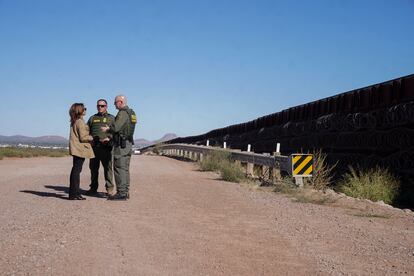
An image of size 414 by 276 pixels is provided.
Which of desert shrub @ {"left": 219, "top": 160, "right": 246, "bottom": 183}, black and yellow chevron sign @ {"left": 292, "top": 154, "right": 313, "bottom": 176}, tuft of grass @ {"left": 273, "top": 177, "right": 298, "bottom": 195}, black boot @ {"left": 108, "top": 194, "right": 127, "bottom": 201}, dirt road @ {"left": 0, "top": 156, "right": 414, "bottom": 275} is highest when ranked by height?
black and yellow chevron sign @ {"left": 292, "top": 154, "right": 313, "bottom": 176}

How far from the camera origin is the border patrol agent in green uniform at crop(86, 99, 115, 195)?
10.2 meters

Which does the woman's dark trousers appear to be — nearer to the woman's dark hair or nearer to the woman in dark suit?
the woman in dark suit

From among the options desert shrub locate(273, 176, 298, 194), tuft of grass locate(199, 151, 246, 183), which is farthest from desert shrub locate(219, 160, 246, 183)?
desert shrub locate(273, 176, 298, 194)

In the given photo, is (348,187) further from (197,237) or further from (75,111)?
(197,237)

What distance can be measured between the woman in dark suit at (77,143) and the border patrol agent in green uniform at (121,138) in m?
0.39

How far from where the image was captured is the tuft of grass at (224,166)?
1479cm

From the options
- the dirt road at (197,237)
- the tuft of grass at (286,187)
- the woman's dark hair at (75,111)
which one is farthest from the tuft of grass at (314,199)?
the woman's dark hair at (75,111)

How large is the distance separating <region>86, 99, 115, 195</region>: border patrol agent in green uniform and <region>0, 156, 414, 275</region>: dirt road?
0.54 meters

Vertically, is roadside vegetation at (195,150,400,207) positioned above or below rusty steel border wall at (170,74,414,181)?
below

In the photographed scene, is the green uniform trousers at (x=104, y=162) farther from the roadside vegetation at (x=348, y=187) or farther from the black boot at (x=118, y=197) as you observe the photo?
the roadside vegetation at (x=348, y=187)

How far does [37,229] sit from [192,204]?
3498 mm

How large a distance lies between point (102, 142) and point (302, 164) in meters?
4.80

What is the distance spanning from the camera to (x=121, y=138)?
976cm

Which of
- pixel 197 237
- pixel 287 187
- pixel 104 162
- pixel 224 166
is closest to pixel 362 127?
pixel 287 187
